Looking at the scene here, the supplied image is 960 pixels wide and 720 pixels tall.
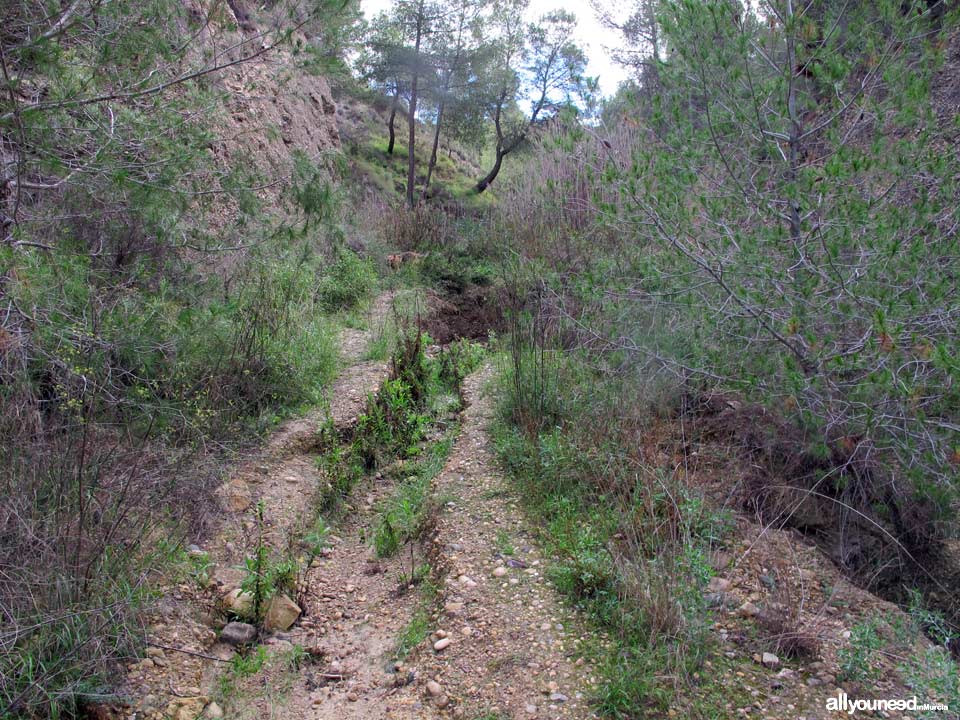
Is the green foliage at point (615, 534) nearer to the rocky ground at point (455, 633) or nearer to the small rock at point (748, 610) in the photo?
the rocky ground at point (455, 633)

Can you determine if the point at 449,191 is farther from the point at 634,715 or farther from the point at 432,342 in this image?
the point at 634,715

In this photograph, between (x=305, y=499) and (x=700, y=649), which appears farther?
(x=305, y=499)

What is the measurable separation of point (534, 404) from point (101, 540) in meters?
2.64

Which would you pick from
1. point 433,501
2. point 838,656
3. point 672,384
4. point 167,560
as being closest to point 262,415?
point 433,501

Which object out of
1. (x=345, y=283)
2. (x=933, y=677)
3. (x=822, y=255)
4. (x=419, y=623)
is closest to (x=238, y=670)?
(x=419, y=623)

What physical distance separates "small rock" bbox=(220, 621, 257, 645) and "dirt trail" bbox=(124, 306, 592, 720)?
4cm

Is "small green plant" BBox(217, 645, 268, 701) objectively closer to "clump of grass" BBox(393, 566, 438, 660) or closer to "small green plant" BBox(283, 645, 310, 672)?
"small green plant" BBox(283, 645, 310, 672)

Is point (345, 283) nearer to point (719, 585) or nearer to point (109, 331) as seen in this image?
point (109, 331)

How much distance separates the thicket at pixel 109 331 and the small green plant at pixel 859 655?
8.58 ft

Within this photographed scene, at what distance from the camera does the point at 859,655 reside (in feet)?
7.70

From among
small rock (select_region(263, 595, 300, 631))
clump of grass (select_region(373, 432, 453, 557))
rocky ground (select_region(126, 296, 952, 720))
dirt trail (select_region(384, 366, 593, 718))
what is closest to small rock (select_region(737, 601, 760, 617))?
rocky ground (select_region(126, 296, 952, 720))

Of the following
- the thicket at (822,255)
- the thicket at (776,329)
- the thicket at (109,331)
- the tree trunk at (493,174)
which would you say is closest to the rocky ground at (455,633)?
the thicket at (776,329)

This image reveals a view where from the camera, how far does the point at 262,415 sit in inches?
180

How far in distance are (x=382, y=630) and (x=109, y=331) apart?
2.12m
